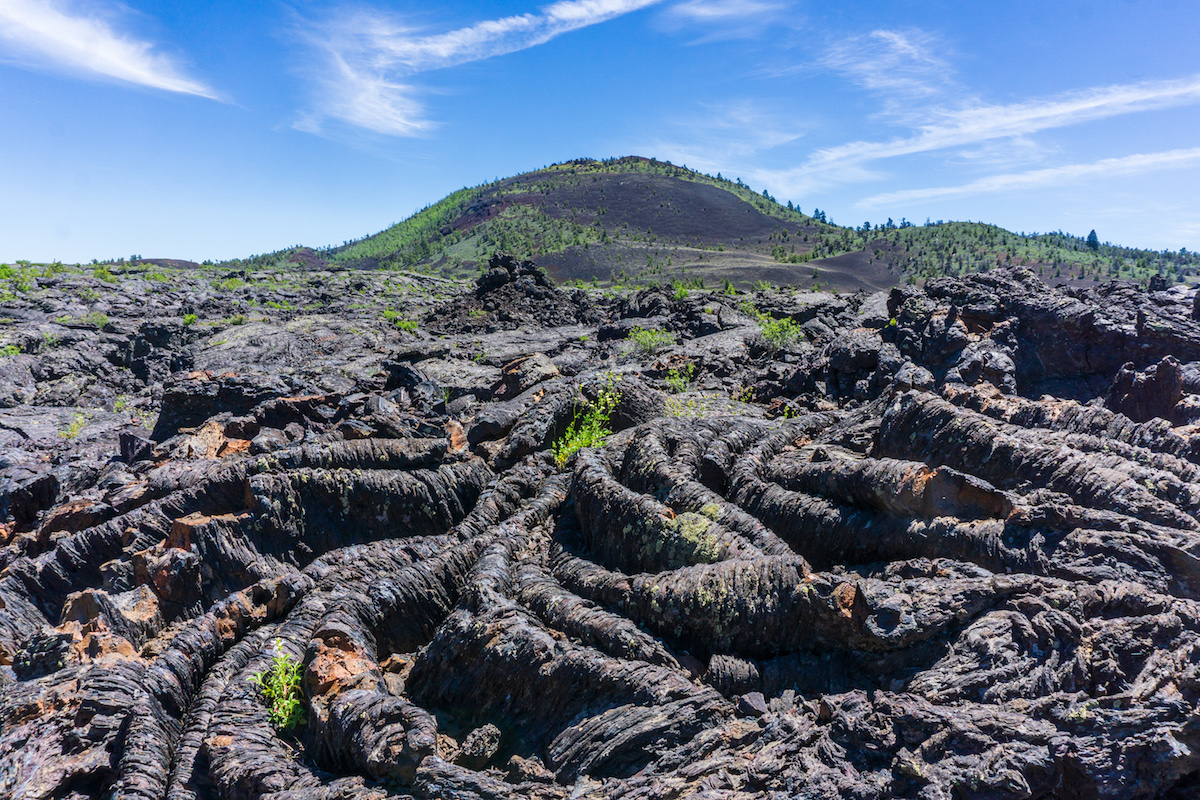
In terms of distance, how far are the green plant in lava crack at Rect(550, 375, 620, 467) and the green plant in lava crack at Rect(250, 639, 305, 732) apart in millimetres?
5185

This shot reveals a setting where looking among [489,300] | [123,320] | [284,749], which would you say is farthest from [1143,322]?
[123,320]

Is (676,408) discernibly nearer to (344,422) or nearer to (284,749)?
(344,422)

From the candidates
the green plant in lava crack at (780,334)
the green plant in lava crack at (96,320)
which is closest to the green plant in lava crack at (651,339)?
the green plant in lava crack at (780,334)

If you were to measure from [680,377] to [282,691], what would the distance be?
42.0 feet

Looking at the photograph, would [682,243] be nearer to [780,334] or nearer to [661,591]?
[780,334]

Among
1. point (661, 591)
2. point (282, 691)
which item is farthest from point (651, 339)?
point (282, 691)

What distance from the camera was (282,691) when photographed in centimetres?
568

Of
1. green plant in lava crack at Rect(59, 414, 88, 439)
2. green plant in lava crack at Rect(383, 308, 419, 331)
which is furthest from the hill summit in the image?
green plant in lava crack at Rect(59, 414, 88, 439)

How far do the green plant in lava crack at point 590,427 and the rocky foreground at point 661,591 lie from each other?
262 millimetres

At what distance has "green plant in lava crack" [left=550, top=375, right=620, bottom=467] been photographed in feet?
34.7

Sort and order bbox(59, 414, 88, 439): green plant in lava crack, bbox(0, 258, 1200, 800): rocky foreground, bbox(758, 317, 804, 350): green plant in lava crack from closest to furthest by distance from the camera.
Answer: bbox(0, 258, 1200, 800): rocky foreground
bbox(59, 414, 88, 439): green plant in lava crack
bbox(758, 317, 804, 350): green plant in lava crack

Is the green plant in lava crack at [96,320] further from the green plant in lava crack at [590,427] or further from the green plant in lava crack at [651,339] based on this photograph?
the green plant in lava crack at [590,427]

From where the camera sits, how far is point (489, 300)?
3469 centimetres

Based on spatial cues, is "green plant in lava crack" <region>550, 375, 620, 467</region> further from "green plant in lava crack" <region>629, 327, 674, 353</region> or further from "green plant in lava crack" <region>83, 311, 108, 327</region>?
"green plant in lava crack" <region>83, 311, 108, 327</region>
